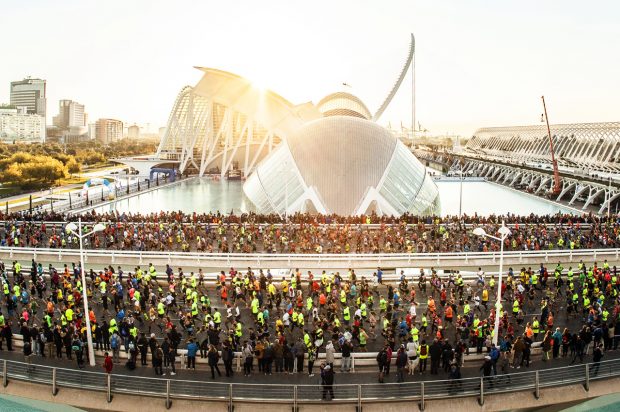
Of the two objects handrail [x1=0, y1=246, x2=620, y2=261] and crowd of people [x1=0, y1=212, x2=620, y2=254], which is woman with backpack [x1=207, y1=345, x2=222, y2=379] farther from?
crowd of people [x1=0, y1=212, x2=620, y2=254]

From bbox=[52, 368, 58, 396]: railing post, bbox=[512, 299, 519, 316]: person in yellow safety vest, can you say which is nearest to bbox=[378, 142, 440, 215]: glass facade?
bbox=[512, 299, 519, 316]: person in yellow safety vest

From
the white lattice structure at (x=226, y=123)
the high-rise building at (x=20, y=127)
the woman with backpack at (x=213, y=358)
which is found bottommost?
the woman with backpack at (x=213, y=358)

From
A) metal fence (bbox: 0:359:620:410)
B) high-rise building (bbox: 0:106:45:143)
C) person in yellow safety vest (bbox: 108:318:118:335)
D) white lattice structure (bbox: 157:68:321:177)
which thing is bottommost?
metal fence (bbox: 0:359:620:410)

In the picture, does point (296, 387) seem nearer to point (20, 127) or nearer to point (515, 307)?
point (515, 307)

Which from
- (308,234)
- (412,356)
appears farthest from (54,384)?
(308,234)

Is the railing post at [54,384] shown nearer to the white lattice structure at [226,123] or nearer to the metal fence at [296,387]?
the metal fence at [296,387]

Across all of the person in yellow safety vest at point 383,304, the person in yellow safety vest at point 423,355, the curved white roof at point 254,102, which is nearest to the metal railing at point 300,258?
the person in yellow safety vest at point 383,304

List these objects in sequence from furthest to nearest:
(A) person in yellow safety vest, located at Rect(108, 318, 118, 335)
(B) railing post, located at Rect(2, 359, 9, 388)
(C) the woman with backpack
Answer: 1. (A) person in yellow safety vest, located at Rect(108, 318, 118, 335)
2. (C) the woman with backpack
3. (B) railing post, located at Rect(2, 359, 9, 388)
